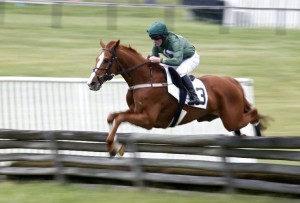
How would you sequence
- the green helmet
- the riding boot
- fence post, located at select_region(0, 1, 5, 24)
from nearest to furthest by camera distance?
1. the green helmet
2. the riding boot
3. fence post, located at select_region(0, 1, 5, 24)

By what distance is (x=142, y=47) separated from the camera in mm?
22938

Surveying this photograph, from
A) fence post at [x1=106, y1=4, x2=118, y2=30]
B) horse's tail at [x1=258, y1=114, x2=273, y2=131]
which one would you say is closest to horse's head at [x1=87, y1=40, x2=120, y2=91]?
horse's tail at [x1=258, y1=114, x2=273, y2=131]

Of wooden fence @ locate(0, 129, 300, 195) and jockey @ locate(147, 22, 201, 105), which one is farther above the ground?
jockey @ locate(147, 22, 201, 105)

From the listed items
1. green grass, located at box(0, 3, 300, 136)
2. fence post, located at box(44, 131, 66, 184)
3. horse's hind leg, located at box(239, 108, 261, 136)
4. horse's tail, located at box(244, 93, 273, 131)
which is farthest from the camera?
green grass, located at box(0, 3, 300, 136)

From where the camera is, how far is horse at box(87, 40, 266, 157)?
1067cm

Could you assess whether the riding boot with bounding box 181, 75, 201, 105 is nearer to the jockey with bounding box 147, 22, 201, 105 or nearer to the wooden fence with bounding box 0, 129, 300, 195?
the jockey with bounding box 147, 22, 201, 105

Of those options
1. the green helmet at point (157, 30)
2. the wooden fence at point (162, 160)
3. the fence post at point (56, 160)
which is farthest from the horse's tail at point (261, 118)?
the fence post at point (56, 160)

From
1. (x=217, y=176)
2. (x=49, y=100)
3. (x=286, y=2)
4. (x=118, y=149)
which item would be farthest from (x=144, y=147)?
(x=286, y=2)

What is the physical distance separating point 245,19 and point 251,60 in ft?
12.6

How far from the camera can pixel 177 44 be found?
36.2 feet

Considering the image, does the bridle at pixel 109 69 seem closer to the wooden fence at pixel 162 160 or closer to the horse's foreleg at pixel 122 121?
the horse's foreleg at pixel 122 121

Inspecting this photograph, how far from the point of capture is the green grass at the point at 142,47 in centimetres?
1975

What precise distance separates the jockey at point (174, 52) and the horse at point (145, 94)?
0.22 m

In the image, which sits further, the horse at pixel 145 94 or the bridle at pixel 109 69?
the horse at pixel 145 94
